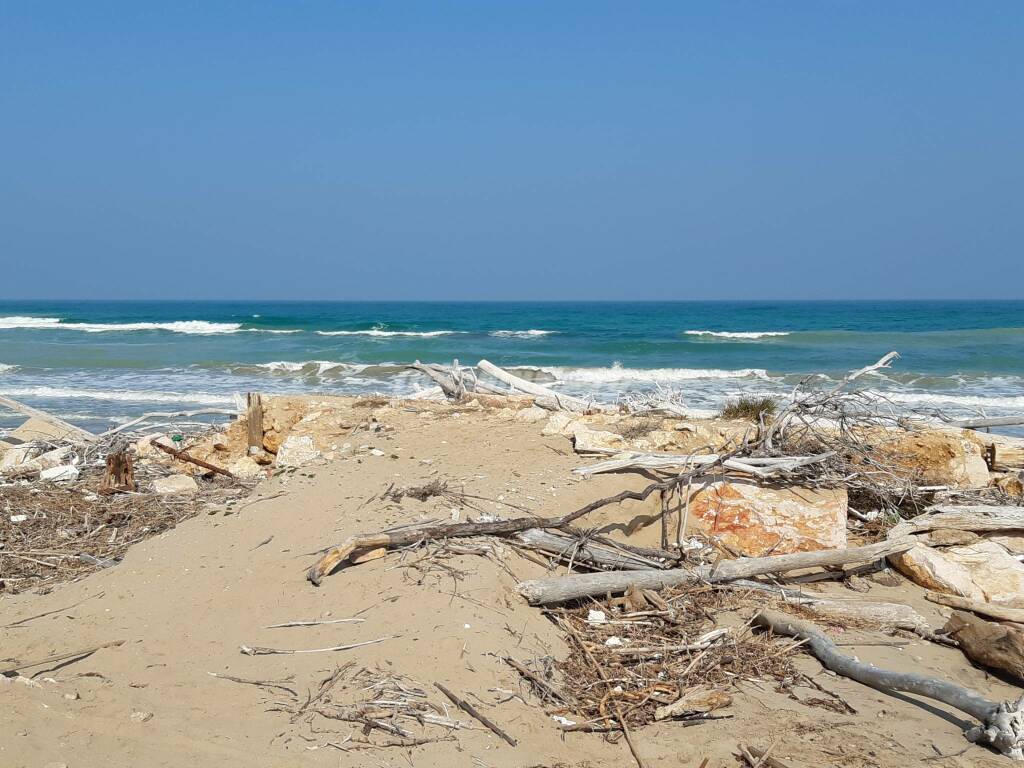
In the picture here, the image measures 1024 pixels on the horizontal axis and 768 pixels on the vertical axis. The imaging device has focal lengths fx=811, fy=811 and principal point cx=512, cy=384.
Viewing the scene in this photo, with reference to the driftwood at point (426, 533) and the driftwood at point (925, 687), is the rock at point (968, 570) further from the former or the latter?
the driftwood at point (426, 533)

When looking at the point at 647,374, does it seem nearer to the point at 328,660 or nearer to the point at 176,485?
the point at 176,485

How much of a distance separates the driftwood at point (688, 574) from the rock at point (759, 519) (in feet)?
1.07

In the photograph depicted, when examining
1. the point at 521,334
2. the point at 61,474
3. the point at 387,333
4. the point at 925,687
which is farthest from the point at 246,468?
the point at 387,333

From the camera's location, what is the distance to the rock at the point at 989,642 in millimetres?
4191

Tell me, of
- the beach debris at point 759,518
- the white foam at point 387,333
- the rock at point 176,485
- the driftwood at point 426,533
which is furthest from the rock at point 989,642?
the white foam at point 387,333

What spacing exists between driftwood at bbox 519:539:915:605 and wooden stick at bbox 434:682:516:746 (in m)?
0.96

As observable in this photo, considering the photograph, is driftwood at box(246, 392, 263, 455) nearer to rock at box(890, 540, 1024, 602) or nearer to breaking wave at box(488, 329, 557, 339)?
rock at box(890, 540, 1024, 602)

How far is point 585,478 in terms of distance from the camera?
5.77 metres

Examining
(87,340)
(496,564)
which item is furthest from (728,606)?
(87,340)

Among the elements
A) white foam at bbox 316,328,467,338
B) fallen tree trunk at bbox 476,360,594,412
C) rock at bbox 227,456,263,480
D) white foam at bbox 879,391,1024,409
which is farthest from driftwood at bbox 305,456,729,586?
white foam at bbox 316,328,467,338

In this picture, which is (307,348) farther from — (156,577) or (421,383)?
(156,577)

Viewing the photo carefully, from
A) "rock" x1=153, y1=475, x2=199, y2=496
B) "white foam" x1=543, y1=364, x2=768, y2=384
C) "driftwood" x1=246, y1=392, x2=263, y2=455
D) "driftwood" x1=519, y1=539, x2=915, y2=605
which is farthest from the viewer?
"white foam" x1=543, y1=364, x2=768, y2=384

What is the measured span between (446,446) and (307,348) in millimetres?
25959

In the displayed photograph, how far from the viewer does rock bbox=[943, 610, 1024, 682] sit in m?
4.19
